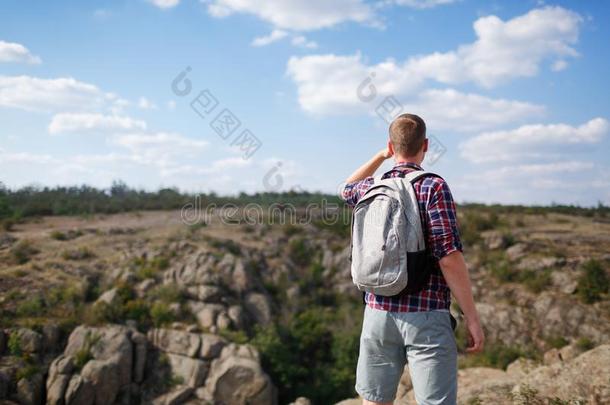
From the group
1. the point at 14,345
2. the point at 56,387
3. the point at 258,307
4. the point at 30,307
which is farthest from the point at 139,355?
the point at 258,307

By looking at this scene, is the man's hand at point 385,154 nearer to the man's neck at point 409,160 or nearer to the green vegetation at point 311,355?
the man's neck at point 409,160

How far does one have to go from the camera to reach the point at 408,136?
276cm

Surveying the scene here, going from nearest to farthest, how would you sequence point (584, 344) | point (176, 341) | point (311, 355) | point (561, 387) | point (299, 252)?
point (561, 387) → point (584, 344) → point (176, 341) → point (311, 355) → point (299, 252)

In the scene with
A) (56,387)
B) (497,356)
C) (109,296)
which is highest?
(109,296)

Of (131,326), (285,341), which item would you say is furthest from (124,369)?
(285,341)

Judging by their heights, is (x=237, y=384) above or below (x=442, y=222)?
below

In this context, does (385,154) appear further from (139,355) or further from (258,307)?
(258,307)

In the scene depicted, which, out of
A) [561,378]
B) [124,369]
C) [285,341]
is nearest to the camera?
[561,378]

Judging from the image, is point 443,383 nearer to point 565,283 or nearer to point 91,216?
point 565,283

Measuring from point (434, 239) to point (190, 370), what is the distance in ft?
50.4

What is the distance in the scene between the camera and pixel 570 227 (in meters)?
27.4

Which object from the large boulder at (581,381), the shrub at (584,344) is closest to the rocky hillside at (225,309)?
the shrub at (584,344)

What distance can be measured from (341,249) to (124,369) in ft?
42.9

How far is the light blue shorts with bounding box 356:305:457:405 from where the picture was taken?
8.35 ft
